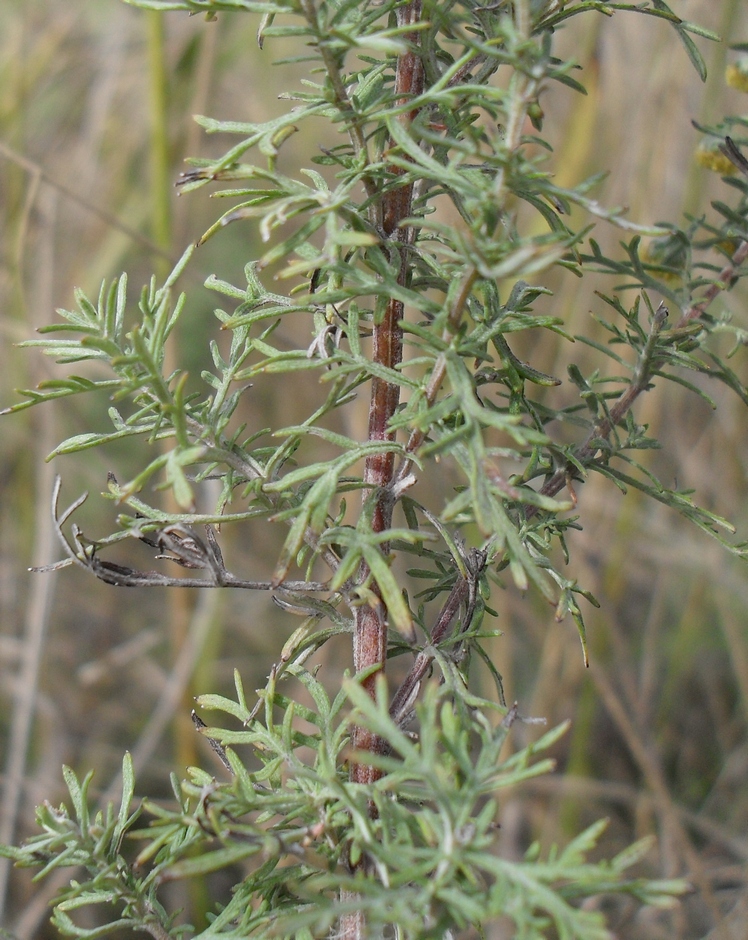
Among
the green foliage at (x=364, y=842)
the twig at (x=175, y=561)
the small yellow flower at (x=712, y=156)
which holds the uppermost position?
the small yellow flower at (x=712, y=156)

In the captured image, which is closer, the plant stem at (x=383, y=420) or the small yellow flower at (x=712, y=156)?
the plant stem at (x=383, y=420)

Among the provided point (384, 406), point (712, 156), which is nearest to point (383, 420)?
point (384, 406)

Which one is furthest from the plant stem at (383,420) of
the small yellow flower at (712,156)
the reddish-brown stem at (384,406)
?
the small yellow flower at (712,156)

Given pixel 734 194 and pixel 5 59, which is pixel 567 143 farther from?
pixel 5 59

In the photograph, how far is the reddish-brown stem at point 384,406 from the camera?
42 centimetres

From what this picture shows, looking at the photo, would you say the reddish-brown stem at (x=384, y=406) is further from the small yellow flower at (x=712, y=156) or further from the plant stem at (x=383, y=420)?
the small yellow flower at (x=712, y=156)

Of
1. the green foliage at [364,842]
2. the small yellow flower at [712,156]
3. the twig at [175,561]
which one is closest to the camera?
the green foliage at [364,842]

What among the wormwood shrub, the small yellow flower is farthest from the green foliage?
the small yellow flower

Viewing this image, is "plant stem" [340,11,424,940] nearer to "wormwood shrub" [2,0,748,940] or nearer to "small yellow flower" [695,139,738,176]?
"wormwood shrub" [2,0,748,940]

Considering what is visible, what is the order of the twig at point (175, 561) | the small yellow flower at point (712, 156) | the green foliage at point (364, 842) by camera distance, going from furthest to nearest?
the small yellow flower at point (712, 156)
the twig at point (175, 561)
the green foliage at point (364, 842)

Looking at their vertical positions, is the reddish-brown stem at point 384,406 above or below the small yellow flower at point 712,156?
below

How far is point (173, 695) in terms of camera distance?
1404mm

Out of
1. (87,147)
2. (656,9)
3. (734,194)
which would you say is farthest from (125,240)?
(656,9)

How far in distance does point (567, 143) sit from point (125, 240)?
80 cm
